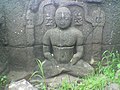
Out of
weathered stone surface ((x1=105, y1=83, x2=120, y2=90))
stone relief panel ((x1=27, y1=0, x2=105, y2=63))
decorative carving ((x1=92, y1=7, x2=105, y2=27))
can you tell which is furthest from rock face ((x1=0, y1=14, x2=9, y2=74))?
weathered stone surface ((x1=105, y1=83, x2=120, y2=90))

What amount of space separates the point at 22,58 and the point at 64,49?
0.66m

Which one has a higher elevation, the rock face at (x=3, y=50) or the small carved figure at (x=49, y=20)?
the small carved figure at (x=49, y=20)

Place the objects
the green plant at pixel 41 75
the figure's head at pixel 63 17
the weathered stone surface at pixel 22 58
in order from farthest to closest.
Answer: the weathered stone surface at pixel 22 58 < the figure's head at pixel 63 17 < the green plant at pixel 41 75

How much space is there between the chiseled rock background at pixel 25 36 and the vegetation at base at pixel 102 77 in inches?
5.3

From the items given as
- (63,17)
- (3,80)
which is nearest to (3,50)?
(3,80)

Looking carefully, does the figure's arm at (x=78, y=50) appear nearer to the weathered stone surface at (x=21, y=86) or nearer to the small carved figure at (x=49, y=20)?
the small carved figure at (x=49, y=20)

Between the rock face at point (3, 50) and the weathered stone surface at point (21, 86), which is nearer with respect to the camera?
the weathered stone surface at point (21, 86)

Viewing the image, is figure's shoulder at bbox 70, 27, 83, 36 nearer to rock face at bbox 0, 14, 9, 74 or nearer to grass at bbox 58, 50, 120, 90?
grass at bbox 58, 50, 120, 90

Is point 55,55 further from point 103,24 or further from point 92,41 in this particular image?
point 103,24

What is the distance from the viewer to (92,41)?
Answer: 4.00m

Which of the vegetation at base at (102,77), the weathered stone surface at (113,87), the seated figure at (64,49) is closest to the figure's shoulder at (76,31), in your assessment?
the seated figure at (64,49)

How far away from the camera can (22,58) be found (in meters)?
4.05

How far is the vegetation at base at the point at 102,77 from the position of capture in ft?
11.1

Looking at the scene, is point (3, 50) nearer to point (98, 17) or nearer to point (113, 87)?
point (98, 17)
